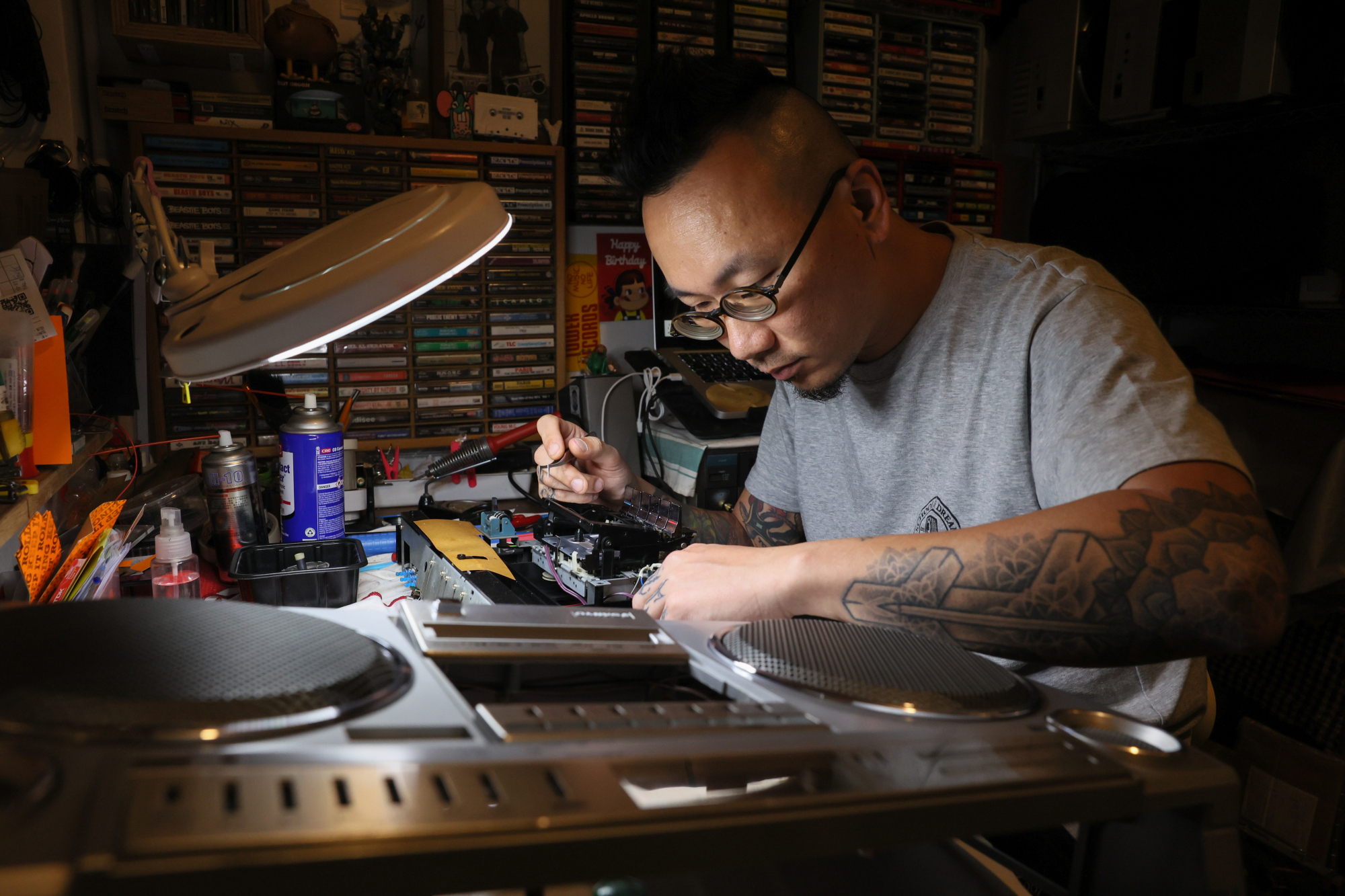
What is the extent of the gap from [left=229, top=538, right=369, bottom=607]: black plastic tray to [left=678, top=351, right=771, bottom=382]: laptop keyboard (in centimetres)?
95

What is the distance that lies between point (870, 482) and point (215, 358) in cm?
88

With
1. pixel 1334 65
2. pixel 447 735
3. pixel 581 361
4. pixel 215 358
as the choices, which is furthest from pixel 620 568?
pixel 1334 65

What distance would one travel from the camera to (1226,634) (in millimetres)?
611

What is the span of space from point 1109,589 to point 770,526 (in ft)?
2.75

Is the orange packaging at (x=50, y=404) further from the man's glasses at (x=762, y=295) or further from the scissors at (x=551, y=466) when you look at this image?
the man's glasses at (x=762, y=295)

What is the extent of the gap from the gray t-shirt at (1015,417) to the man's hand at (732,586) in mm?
307

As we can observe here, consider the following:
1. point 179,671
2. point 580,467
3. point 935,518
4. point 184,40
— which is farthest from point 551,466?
point 184,40

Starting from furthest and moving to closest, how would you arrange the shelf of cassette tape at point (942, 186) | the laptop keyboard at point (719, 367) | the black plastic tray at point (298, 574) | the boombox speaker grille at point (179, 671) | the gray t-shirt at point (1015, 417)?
the shelf of cassette tape at point (942, 186) < the laptop keyboard at point (719, 367) < the black plastic tray at point (298, 574) < the gray t-shirt at point (1015, 417) < the boombox speaker grille at point (179, 671)

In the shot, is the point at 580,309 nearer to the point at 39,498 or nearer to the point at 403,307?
the point at 403,307

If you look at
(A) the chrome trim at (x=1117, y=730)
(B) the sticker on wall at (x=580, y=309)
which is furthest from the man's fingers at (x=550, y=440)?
(B) the sticker on wall at (x=580, y=309)

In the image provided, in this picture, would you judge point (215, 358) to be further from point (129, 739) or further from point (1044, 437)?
point (1044, 437)

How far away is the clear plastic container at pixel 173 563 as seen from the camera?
3.79 feet

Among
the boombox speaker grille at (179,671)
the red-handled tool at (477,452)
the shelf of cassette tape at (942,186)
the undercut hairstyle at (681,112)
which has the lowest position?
the red-handled tool at (477,452)

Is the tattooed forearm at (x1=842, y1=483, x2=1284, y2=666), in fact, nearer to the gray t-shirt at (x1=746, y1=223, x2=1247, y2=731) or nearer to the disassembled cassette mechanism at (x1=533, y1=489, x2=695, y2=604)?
the gray t-shirt at (x1=746, y1=223, x2=1247, y2=731)
